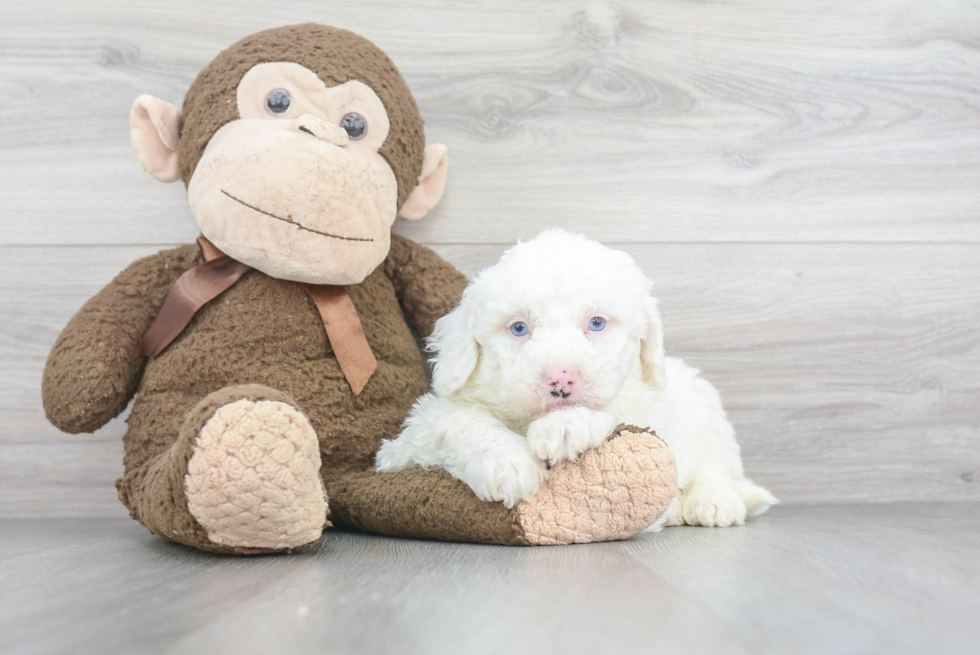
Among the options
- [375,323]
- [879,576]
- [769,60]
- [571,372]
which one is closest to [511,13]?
[769,60]

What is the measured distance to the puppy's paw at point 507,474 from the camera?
76 centimetres

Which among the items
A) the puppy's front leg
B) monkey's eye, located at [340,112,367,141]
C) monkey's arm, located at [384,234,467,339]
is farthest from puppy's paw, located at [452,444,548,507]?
monkey's eye, located at [340,112,367,141]

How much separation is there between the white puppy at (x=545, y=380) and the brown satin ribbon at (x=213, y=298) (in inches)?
3.8

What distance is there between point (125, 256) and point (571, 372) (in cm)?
78

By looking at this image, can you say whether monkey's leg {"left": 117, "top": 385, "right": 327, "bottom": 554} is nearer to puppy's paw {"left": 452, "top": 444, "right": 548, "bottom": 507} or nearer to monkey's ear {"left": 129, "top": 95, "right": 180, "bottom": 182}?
puppy's paw {"left": 452, "top": 444, "right": 548, "bottom": 507}

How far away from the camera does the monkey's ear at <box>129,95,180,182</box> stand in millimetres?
999

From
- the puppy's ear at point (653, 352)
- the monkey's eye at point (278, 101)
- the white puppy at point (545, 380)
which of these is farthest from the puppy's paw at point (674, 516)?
the monkey's eye at point (278, 101)

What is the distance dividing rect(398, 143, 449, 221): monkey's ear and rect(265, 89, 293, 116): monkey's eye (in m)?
0.23

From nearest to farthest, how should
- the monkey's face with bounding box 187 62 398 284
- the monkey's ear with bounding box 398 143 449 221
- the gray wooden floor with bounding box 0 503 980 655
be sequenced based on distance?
1. the gray wooden floor with bounding box 0 503 980 655
2. the monkey's face with bounding box 187 62 398 284
3. the monkey's ear with bounding box 398 143 449 221

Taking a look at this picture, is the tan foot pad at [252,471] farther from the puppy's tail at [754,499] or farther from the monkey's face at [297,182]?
the puppy's tail at [754,499]

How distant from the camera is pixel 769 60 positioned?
1.25m

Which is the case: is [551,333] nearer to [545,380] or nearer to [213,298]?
[545,380]

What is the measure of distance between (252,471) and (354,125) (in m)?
0.49

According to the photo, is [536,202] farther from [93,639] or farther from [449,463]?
[93,639]
